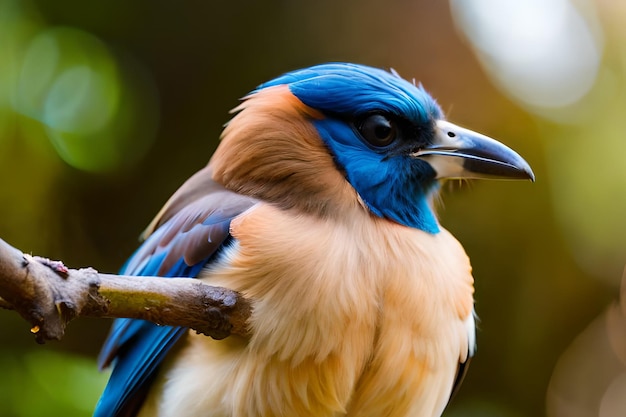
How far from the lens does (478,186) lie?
2.88 metres

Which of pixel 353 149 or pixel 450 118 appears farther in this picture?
pixel 450 118

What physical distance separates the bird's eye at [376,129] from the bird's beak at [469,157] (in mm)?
78

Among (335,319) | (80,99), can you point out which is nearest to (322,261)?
(335,319)

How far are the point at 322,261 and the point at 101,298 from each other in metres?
0.42

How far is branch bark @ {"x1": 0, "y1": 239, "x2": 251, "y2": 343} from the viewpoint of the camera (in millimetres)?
876

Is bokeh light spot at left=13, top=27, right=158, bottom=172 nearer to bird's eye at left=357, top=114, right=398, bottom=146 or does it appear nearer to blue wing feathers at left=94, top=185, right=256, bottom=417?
blue wing feathers at left=94, top=185, right=256, bottom=417

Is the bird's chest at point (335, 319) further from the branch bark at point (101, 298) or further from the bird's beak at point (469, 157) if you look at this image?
the bird's beak at point (469, 157)

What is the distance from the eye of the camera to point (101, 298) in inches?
38.4

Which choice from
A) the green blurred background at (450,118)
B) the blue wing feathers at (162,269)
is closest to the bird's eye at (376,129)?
the blue wing feathers at (162,269)

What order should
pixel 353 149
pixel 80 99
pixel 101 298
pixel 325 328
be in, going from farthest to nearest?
pixel 80 99 → pixel 353 149 → pixel 325 328 → pixel 101 298

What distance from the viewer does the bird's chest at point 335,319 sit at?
1229 millimetres

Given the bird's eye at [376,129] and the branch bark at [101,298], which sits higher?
the bird's eye at [376,129]

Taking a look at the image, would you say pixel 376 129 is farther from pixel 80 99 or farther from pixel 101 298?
pixel 80 99

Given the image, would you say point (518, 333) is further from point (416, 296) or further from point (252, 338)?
point (252, 338)
